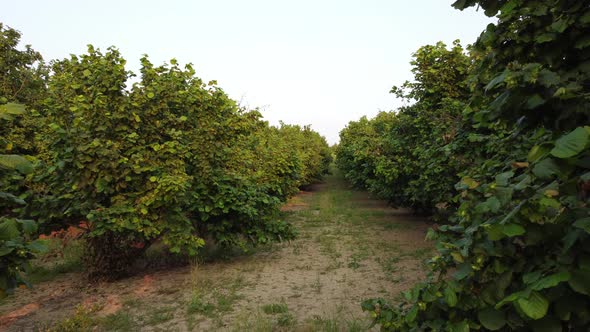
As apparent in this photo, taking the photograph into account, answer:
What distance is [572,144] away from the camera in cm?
133

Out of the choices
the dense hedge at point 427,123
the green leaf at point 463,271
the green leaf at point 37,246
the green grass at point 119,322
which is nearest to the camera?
the green leaf at point 463,271

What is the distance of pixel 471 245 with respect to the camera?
6.18 ft

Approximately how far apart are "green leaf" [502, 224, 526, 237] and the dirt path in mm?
3854

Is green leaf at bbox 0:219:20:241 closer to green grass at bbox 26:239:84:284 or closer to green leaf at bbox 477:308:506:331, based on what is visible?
green leaf at bbox 477:308:506:331

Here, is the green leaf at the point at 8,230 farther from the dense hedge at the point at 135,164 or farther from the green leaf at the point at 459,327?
the dense hedge at the point at 135,164

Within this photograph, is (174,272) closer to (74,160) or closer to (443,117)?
(74,160)

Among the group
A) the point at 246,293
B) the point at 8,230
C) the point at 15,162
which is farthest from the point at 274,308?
the point at 15,162

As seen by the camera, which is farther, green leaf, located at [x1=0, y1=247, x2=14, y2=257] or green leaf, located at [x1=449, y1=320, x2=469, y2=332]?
green leaf, located at [x1=0, y1=247, x2=14, y2=257]

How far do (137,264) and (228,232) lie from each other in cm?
235

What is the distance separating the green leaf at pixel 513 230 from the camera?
1479 mm

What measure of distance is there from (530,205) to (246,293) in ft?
19.1

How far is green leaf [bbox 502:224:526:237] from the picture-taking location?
4.85ft

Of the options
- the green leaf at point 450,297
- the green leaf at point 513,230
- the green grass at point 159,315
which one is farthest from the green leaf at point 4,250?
the green grass at point 159,315

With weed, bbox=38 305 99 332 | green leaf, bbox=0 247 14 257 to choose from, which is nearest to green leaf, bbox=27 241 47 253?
green leaf, bbox=0 247 14 257
